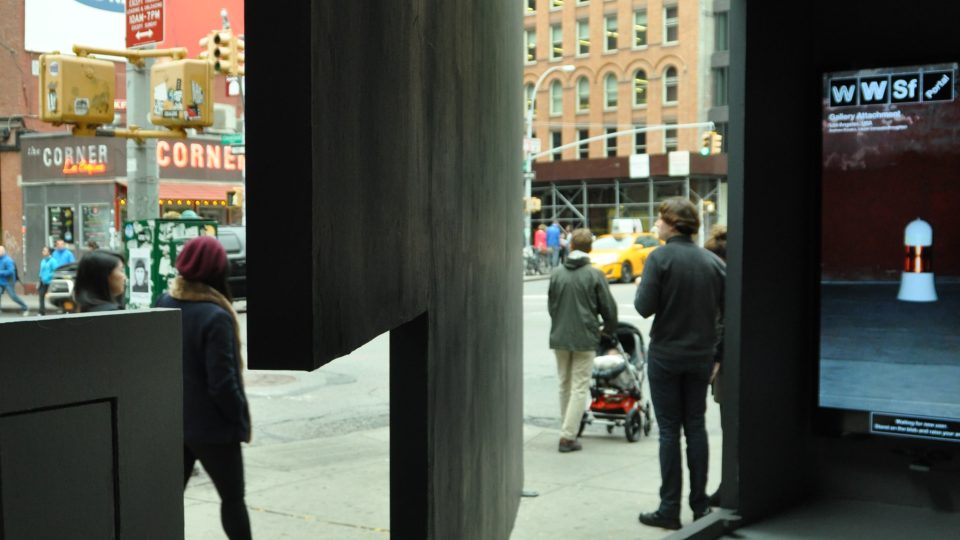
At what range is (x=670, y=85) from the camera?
56562mm

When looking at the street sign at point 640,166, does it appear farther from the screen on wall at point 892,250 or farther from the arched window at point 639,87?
the screen on wall at point 892,250

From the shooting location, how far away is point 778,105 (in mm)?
5629

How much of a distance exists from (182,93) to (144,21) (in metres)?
1.01

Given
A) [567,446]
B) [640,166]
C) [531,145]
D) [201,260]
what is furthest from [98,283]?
[640,166]

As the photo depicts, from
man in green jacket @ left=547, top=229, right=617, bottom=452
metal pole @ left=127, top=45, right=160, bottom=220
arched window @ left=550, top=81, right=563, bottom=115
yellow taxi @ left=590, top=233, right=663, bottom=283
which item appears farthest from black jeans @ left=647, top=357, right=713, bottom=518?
arched window @ left=550, top=81, right=563, bottom=115

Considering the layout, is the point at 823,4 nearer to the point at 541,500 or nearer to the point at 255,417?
the point at 541,500

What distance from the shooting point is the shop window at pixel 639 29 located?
56781mm

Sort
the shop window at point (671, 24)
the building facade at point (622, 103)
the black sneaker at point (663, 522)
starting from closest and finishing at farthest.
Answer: the black sneaker at point (663, 522)
the building facade at point (622, 103)
the shop window at point (671, 24)

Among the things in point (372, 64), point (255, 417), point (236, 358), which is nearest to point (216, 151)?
point (255, 417)

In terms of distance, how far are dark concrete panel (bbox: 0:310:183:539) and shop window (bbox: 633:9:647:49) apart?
2253 inches

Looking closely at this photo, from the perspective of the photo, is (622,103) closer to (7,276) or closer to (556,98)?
(556,98)

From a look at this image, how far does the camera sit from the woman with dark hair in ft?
19.0

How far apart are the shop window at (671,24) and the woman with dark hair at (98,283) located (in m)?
52.4

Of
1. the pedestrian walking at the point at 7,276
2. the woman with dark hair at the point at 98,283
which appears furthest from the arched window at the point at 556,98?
the woman with dark hair at the point at 98,283
